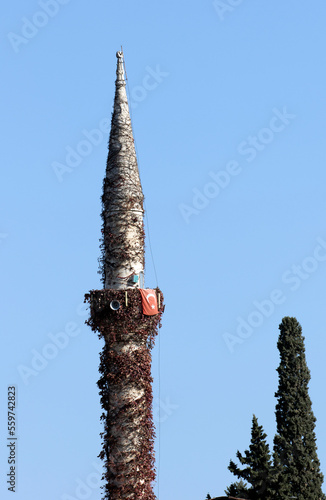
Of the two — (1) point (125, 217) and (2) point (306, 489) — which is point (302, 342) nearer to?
(2) point (306, 489)

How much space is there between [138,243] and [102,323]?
128 inches

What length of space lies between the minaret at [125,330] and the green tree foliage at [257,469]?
11.8 meters

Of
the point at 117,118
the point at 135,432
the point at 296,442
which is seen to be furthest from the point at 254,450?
the point at 117,118

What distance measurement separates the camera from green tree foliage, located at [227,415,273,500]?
49250 millimetres

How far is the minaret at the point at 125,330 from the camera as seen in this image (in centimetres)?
3831

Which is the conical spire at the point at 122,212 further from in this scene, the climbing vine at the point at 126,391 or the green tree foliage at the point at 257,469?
the green tree foliage at the point at 257,469

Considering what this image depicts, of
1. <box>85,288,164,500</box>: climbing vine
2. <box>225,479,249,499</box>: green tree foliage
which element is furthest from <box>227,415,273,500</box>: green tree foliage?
<box>85,288,164,500</box>: climbing vine

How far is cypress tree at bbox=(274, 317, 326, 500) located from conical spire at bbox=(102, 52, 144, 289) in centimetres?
1872

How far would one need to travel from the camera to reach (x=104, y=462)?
127ft

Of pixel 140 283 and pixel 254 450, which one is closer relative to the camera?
pixel 140 283

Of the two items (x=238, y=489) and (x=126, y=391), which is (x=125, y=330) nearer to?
(x=126, y=391)

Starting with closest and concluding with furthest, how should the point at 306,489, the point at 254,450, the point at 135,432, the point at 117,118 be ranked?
the point at 135,432 < the point at 117,118 < the point at 254,450 < the point at 306,489

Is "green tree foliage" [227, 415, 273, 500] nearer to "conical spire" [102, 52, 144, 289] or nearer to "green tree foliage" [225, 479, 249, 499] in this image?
"green tree foliage" [225, 479, 249, 499]

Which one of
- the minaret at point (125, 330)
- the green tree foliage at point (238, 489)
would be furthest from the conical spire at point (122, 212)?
the green tree foliage at point (238, 489)
